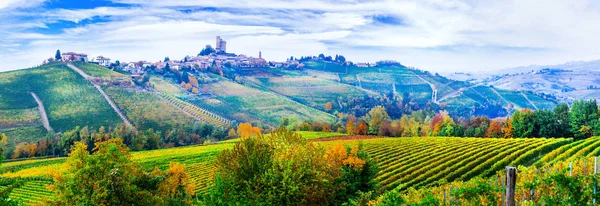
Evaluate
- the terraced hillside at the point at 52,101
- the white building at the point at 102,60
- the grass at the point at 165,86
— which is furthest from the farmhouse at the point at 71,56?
the grass at the point at 165,86

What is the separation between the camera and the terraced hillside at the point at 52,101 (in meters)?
89.9

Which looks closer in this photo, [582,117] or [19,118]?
[582,117]

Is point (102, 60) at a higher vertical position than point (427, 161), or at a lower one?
higher

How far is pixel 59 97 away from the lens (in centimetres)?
10488

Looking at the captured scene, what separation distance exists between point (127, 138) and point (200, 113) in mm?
38998

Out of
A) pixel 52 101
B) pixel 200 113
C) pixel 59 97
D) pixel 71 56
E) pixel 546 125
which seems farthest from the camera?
pixel 71 56

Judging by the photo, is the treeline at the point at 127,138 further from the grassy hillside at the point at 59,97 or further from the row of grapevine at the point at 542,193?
the row of grapevine at the point at 542,193

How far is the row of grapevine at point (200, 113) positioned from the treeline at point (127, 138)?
17.9 metres

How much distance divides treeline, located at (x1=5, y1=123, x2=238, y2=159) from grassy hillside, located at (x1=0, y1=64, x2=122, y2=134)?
6.56 meters

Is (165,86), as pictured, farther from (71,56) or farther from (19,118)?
A: (19,118)

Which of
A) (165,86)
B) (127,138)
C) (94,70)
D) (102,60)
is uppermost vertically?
(102,60)

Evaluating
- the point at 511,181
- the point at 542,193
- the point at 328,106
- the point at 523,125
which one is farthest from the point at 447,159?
the point at 328,106

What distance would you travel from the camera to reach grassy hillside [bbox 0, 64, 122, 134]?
9406cm

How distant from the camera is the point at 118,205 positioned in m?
22.2
